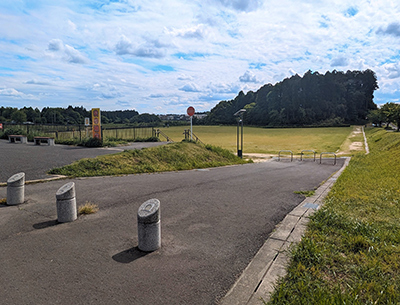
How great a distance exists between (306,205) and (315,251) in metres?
3.06

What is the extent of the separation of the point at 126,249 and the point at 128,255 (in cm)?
20

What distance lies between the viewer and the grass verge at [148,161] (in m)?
10.2

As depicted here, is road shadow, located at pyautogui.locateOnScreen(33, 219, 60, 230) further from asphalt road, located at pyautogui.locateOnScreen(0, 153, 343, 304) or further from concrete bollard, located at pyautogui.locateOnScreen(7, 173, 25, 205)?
concrete bollard, located at pyautogui.locateOnScreen(7, 173, 25, 205)

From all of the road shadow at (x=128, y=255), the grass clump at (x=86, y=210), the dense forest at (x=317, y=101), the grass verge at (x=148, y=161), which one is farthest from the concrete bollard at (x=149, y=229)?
the dense forest at (x=317, y=101)

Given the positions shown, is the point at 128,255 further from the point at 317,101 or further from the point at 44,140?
the point at 317,101

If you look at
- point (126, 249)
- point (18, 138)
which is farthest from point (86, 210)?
point (18, 138)

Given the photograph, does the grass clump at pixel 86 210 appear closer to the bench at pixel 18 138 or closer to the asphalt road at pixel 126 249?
the asphalt road at pixel 126 249

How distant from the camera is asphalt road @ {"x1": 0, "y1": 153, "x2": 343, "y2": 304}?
10.2 ft

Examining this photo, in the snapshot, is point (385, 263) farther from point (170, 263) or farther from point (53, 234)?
point (53, 234)

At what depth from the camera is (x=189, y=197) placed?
7.27 m

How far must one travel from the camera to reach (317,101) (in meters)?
101

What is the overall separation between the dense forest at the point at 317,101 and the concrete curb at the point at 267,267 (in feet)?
310

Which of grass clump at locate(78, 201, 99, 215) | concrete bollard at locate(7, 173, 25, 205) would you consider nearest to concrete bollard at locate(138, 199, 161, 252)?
grass clump at locate(78, 201, 99, 215)

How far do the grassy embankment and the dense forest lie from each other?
308 feet
